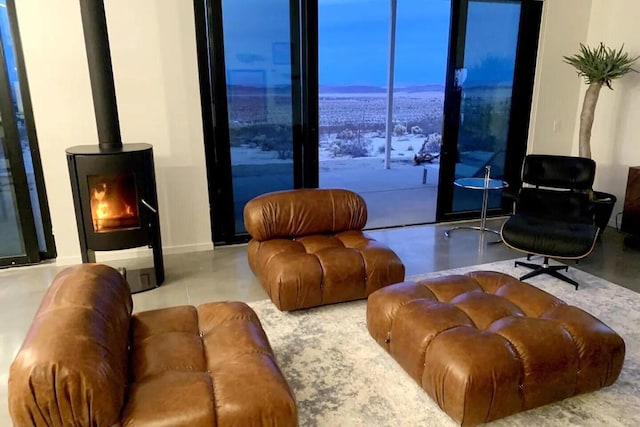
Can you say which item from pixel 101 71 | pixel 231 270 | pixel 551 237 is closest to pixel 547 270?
pixel 551 237

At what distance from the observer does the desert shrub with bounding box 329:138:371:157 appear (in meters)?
8.72

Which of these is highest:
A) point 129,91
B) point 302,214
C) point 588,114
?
point 129,91

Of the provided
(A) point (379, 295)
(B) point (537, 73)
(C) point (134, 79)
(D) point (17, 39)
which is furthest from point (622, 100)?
(D) point (17, 39)

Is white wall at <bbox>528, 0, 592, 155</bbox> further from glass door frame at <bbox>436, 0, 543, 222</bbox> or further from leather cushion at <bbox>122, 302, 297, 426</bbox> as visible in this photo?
leather cushion at <bbox>122, 302, 297, 426</bbox>

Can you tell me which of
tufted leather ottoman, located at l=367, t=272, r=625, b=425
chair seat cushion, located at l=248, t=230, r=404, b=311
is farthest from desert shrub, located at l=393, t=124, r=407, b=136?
tufted leather ottoman, located at l=367, t=272, r=625, b=425

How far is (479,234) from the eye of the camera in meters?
5.21

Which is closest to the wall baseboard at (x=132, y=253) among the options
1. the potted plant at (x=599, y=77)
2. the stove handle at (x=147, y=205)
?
the stove handle at (x=147, y=205)

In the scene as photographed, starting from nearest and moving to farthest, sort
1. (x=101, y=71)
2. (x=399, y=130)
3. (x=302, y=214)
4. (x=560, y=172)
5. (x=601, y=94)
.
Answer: (x=101, y=71)
(x=302, y=214)
(x=560, y=172)
(x=601, y=94)
(x=399, y=130)

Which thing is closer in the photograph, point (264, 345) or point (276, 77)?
point (264, 345)

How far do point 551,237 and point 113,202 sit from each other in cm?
343

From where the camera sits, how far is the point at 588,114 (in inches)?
203

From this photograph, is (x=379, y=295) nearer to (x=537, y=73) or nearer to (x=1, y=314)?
(x=1, y=314)

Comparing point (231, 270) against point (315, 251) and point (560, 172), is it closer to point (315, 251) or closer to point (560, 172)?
point (315, 251)

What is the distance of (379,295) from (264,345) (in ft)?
2.99
